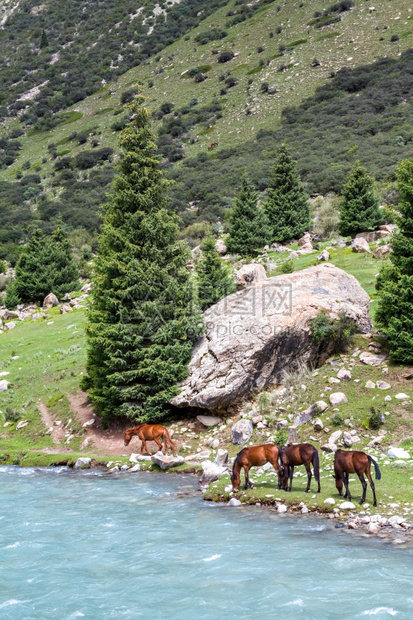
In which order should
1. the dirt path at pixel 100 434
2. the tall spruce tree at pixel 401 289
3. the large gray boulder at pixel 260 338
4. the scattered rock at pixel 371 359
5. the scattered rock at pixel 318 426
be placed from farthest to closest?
the dirt path at pixel 100 434
the large gray boulder at pixel 260 338
the scattered rock at pixel 371 359
the tall spruce tree at pixel 401 289
the scattered rock at pixel 318 426

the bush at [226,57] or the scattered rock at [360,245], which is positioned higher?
the bush at [226,57]

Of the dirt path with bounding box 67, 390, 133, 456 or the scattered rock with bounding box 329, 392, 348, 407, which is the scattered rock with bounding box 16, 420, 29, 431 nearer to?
the dirt path with bounding box 67, 390, 133, 456

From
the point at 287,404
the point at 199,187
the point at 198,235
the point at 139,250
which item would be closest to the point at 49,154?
the point at 199,187

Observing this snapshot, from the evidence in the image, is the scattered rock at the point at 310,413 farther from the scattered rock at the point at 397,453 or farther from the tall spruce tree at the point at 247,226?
the tall spruce tree at the point at 247,226

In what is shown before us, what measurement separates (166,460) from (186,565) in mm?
8463

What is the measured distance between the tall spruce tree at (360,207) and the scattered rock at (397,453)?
3256cm

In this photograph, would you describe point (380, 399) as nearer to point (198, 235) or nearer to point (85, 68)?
point (198, 235)

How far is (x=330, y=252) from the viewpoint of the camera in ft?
143

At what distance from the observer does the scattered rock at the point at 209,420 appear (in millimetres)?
22250

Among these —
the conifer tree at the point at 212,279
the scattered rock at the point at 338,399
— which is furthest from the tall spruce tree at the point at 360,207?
the scattered rock at the point at 338,399

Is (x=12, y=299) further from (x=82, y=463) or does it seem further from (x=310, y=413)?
(x=310, y=413)

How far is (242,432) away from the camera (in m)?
20.2

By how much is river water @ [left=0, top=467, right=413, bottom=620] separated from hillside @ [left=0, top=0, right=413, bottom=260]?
61.2m

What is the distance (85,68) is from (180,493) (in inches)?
7992
